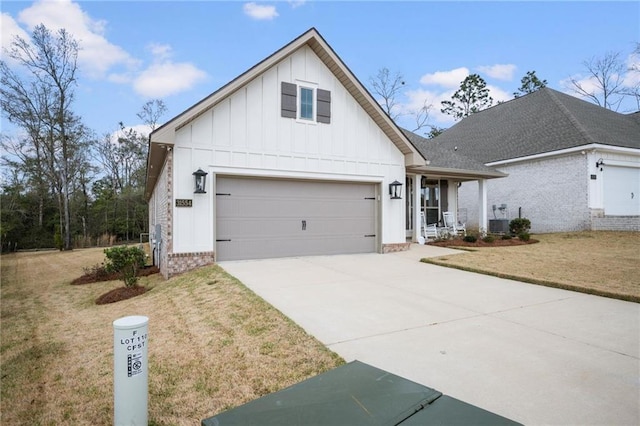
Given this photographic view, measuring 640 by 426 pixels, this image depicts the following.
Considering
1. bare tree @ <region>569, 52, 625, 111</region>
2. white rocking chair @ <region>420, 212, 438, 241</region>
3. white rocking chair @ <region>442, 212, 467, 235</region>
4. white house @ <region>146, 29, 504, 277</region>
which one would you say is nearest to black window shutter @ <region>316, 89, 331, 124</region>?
white house @ <region>146, 29, 504, 277</region>

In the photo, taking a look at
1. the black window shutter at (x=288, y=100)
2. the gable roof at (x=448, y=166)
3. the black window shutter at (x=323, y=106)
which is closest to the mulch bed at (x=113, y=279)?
the black window shutter at (x=288, y=100)

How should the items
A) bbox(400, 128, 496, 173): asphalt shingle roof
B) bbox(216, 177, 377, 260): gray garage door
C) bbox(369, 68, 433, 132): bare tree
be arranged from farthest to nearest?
bbox(369, 68, 433, 132): bare tree
bbox(400, 128, 496, 173): asphalt shingle roof
bbox(216, 177, 377, 260): gray garage door

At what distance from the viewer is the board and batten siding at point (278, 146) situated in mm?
8398

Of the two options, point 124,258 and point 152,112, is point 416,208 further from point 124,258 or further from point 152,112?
point 152,112

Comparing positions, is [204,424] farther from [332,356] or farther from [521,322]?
[521,322]

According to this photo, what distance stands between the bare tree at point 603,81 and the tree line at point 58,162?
34.9 meters

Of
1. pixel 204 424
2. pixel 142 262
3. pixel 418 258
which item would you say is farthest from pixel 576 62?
pixel 204 424

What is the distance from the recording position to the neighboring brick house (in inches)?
572

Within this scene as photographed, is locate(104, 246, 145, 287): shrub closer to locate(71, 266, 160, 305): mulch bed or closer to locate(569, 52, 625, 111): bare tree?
locate(71, 266, 160, 305): mulch bed

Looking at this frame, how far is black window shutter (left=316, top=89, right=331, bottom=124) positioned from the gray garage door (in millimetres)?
1841

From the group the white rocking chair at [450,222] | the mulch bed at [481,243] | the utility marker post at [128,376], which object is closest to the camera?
the utility marker post at [128,376]

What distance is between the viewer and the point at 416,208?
13062 mm

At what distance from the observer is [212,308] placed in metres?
5.48

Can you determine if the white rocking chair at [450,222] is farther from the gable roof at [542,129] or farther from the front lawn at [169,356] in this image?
the front lawn at [169,356]
